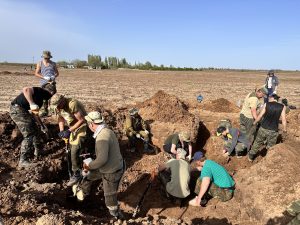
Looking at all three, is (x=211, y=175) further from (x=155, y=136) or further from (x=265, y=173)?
(x=155, y=136)

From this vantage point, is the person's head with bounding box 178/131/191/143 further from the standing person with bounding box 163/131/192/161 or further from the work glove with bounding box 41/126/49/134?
the work glove with bounding box 41/126/49/134

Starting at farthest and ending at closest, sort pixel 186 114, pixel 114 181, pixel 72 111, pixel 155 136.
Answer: pixel 186 114 → pixel 155 136 → pixel 72 111 → pixel 114 181

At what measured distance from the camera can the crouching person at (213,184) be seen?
18.4 ft

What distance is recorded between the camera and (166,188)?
19.1ft

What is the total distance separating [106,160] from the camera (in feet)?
14.4

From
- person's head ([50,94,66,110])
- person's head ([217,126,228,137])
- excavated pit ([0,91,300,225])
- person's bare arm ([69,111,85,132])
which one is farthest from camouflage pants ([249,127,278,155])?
person's head ([50,94,66,110])

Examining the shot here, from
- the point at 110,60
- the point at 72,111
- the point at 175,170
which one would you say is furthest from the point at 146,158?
the point at 110,60

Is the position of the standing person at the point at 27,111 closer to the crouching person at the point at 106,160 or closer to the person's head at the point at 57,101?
the person's head at the point at 57,101

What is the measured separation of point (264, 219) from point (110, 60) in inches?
3089

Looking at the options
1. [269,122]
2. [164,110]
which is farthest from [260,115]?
[164,110]

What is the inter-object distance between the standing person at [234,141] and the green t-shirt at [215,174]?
208cm

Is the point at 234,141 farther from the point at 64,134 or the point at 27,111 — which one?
the point at 27,111

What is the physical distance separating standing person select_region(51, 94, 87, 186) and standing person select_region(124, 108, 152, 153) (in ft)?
7.52

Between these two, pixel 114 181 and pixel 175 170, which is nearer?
pixel 114 181
